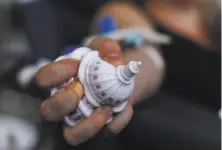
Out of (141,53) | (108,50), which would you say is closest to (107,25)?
(141,53)

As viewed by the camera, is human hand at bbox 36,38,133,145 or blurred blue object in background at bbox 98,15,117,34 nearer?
human hand at bbox 36,38,133,145

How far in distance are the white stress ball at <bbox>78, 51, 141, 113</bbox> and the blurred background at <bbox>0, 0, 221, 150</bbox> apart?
0.60 ft

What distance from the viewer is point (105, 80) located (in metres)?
0.28

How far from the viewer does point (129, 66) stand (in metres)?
0.27

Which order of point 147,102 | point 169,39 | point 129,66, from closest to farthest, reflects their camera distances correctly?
1. point 129,66
2. point 147,102
3. point 169,39

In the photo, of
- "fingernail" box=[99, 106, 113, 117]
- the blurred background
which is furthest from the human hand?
the blurred background

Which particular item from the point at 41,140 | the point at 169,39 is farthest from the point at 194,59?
the point at 41,140

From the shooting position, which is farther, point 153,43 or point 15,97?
point 15,97

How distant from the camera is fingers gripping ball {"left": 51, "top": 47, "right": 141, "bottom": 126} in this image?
0.92 ft

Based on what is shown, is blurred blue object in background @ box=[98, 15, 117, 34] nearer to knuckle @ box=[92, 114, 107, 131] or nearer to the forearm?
the forearm

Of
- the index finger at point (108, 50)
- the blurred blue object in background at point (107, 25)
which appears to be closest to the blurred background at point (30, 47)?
the blurred blue object in background at point (107, 25)

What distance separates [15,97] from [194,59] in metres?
0.27

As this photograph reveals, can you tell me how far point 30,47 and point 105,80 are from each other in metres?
0.36

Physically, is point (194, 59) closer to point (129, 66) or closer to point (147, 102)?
point (147, 102)
